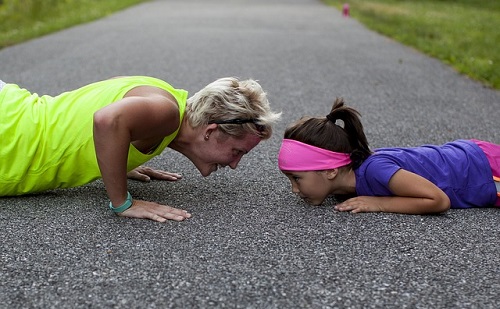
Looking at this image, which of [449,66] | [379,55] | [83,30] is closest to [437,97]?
[449,66]

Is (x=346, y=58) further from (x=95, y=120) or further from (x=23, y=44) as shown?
(x=95, y=120)

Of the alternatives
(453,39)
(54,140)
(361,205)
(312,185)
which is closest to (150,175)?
(54,140)

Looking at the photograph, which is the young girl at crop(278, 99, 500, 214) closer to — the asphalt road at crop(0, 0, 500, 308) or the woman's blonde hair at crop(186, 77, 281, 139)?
the asphalt road at crop(0, 0, 500, 308)

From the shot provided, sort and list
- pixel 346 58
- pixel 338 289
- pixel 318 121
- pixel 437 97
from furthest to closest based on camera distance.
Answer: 1. pixel 346 58
2. pixel 437 97
3. pixel 318 121
4. pixel 338 289

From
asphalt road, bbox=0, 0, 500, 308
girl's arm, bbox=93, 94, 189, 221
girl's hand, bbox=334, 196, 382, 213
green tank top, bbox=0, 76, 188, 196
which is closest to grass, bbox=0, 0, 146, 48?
asphalt road, bbox=0, 0, 500, 308

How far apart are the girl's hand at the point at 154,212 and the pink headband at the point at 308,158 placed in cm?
57

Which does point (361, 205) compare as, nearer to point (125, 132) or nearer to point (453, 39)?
point (125, 132)

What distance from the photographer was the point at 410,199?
11.5 feet

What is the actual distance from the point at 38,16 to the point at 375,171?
13024mm

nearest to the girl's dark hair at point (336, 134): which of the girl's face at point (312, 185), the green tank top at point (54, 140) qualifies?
the girl's face at point (312, 185)

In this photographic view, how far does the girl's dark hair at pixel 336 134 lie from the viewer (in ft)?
11.9

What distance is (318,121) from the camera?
3660 millimetres

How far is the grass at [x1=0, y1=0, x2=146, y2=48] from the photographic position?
1214 centimetres

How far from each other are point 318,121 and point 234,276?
3.97 ft
